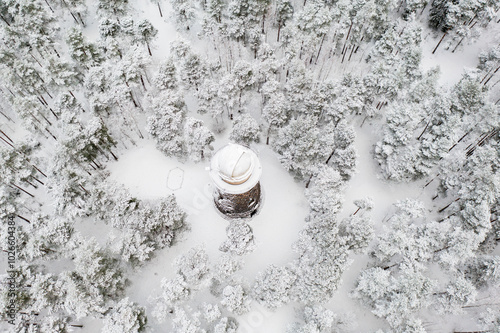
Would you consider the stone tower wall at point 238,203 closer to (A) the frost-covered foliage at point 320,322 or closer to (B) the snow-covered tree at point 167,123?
(B) the snow-covered tree at point 167,123

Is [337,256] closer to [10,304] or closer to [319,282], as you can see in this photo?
[319,282]

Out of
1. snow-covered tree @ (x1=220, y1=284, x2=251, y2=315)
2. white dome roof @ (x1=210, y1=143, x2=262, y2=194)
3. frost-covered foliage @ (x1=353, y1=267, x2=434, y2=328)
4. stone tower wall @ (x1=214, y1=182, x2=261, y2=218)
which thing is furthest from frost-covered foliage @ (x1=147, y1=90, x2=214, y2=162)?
frost-covered foliage @ (x1=353, y1=267, x2=434, y2=328)

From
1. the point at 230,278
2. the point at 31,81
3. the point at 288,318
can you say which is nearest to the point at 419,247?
the point at 288,318

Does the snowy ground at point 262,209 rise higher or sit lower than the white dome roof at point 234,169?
lower

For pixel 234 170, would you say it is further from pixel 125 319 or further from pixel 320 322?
pixel 320 322

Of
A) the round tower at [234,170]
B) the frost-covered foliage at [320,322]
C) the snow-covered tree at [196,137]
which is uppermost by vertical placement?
the round tower at [234,170]

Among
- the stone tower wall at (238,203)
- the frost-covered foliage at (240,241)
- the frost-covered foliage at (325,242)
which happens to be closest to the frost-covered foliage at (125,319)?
the frost-covered foliage at (240,241)

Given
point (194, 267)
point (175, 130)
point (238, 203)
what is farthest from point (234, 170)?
point (175, 130)

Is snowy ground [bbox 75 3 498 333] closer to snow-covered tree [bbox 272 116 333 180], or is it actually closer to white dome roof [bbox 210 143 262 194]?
snow-covered tree [bbox 272 116 333 180]
